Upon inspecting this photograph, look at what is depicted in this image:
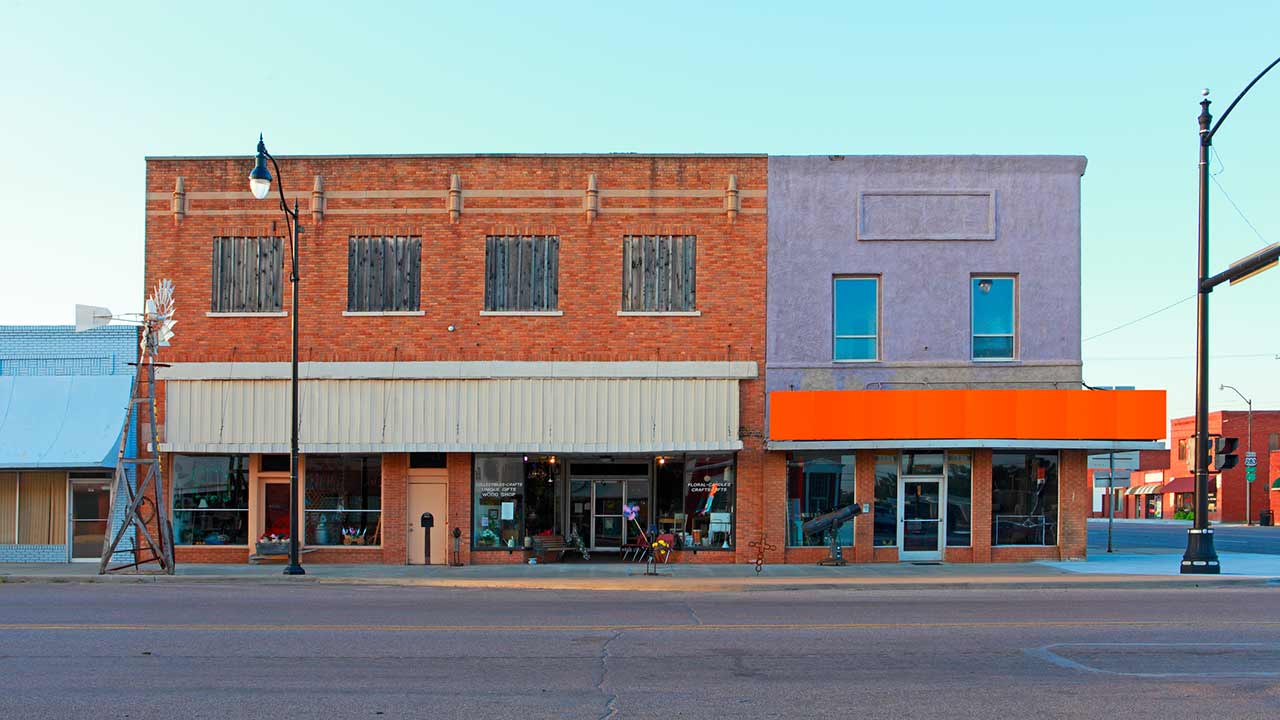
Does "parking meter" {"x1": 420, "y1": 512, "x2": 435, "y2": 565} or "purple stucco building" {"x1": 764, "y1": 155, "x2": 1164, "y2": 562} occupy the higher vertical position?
"purple stucco building" {"x1": 764, "y1": 155, "x2": 1164, "y2": 562}

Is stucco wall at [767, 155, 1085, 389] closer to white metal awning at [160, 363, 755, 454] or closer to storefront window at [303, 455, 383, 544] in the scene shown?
white metal awning at [160, 363, 755, 454]

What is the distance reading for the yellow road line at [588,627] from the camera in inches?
528

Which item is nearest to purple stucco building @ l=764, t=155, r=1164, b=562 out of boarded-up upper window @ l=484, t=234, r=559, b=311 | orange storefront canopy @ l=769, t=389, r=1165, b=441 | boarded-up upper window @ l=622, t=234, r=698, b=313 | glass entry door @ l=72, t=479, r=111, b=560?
orange storefront canopy @ l=769, t=389, r=1165, b=441

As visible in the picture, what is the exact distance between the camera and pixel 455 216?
2412 centimetres

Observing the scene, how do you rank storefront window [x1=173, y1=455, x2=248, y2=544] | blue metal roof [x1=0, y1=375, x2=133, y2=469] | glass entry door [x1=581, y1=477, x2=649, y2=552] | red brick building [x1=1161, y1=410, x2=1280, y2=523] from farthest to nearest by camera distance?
red brick building [x1=1161, y1=410, x2=1280, y2=523] < glass entry door [x1=581, y1=477, x2=649, y2=552] < storefront window [x1=173, y1=455, x2=248, y2=544] < blue metal roof [x1=0, y1=375, x2=133, y2=469]

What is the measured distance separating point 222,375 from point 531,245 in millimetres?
6980

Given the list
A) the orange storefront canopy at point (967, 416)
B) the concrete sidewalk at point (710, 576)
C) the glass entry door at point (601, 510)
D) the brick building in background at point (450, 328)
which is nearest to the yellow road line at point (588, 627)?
the concrete sidewalk at point (710, 576)

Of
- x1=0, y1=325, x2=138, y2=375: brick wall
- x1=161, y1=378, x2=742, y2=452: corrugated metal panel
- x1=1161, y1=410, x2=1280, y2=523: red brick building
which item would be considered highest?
x1=0, y1=325, x2=138, y2=375: brick wall

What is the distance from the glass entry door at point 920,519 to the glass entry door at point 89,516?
1701 centimetres

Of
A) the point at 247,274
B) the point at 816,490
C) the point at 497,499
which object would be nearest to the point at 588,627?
the point at 497,499

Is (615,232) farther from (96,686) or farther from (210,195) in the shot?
(96,686)

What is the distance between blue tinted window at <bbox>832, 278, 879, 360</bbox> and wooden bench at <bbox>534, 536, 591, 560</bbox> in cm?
695

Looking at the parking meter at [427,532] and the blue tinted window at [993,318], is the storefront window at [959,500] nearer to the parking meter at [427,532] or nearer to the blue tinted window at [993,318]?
the blue tinted window at [993,318]

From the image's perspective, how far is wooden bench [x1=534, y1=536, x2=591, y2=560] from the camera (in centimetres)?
2439
